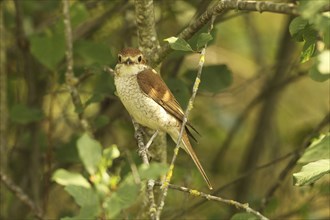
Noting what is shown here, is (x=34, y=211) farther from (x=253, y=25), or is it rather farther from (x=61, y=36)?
(x=253, y=25)

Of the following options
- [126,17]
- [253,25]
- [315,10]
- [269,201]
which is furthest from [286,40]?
[315,10]

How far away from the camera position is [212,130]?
691 centimetres

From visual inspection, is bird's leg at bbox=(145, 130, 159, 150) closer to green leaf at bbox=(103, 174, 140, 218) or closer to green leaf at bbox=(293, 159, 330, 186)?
Result: green leaf at bbox=(293, 159, 330, 186)

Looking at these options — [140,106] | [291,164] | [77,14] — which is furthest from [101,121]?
[291,164]

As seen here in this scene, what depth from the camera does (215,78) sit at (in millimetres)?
4801

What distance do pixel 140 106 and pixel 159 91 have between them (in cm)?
17

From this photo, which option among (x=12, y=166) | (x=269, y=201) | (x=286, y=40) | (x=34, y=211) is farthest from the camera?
(x=286, y=40)

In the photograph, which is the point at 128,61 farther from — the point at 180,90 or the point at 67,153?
the point at 67,153

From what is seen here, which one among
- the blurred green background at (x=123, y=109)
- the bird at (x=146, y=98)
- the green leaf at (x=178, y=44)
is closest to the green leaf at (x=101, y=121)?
the blurred green background at (x=123, y=109)

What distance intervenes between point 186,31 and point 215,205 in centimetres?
278

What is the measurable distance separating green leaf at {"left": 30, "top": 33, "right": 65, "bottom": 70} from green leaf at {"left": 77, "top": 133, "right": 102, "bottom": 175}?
249cm

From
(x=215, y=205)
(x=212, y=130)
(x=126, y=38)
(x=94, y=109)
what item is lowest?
(x=215, y=205)

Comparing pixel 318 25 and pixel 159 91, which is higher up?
pixel 318 25

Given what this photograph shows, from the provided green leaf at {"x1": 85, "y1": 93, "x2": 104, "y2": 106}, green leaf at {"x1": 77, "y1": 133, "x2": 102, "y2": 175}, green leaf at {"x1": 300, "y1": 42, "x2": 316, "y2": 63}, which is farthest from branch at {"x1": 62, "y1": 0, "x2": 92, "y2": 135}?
green leaf at {"x1": 77, "y1": 133, "x2": 102, "y2": 175}
